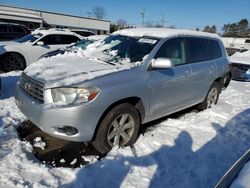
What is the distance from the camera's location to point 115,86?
3.83 meters

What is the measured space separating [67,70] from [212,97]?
3979 millimetres

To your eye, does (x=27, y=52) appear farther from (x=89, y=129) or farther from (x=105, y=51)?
(x=89, y=129)

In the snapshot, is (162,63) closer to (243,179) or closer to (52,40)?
(243,179)

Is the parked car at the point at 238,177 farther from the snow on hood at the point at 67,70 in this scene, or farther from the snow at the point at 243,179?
the snow on hood at the point at 67,70

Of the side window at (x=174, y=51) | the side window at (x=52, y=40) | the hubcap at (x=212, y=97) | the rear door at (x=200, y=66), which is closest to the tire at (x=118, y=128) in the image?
the side window at (x=174, y=51)

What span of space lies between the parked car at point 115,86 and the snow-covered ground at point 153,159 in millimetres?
383

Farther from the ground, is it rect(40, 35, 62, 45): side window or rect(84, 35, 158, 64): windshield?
rect(84, 35, 158, 64): windshield

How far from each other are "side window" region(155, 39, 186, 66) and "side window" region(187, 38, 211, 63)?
26 centimetres

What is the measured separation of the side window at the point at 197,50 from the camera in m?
5.51

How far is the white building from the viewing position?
126 feet

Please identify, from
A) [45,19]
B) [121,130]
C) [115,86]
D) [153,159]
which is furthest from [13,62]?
[45,19]

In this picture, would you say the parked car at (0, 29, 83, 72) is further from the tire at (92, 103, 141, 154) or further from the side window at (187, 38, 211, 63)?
the tire at (92, 103, 141, 154)

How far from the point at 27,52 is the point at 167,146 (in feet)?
23.0

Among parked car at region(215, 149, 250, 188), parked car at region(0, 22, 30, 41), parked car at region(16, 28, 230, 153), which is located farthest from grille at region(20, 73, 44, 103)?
parked car at region(0, 22, 30, 41)
